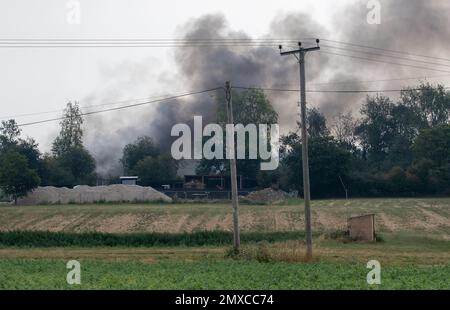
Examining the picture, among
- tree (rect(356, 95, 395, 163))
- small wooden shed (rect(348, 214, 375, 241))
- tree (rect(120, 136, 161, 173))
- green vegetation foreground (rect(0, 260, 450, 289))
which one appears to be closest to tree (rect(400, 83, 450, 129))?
tree (rect(356, 95, 395, 163))

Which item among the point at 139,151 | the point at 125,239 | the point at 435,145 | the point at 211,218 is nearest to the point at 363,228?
the point at 125,239

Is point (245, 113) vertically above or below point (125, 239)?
above

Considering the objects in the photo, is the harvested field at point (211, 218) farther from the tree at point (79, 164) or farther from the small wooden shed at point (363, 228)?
the tree at point (79, 164)

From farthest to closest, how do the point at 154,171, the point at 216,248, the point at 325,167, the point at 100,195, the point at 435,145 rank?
the point at 154,171, the point at 435,145, the point at 325,167, the point at 100,195, the point at 216,248

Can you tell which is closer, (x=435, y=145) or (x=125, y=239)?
(x=125, y=239)

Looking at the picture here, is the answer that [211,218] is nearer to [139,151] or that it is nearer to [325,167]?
[325,167]

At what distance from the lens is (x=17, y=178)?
302 feet

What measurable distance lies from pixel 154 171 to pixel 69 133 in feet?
94.8

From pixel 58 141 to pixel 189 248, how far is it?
92.5 meters

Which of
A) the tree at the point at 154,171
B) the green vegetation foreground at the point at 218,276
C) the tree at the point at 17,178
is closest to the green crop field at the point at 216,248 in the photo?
the green vegetation foreground at the point at 218,276

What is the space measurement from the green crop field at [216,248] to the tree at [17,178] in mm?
16315

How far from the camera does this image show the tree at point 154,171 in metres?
114
